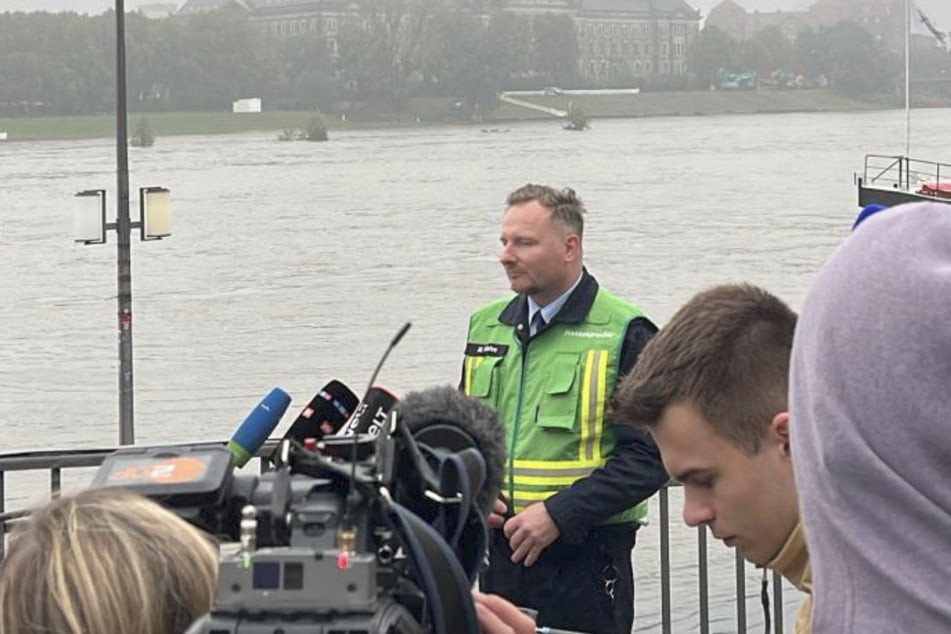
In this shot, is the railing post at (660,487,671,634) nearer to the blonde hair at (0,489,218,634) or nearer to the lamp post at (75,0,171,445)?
the blonde hair at (0,489,218,634)

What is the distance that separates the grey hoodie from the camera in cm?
116

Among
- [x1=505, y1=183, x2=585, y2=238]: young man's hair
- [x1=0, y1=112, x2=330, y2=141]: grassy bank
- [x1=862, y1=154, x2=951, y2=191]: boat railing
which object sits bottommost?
[x1=862, y1=154, x2=951, y2=191]: boat railing

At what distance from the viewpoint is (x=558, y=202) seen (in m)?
4.25

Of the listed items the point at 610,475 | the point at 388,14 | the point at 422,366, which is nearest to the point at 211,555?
the point at 610,475

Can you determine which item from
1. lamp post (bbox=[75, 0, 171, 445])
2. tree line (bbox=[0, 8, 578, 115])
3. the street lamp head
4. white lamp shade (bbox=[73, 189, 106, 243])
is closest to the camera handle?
lamp post (bbox=[75, 0, 171, 445])

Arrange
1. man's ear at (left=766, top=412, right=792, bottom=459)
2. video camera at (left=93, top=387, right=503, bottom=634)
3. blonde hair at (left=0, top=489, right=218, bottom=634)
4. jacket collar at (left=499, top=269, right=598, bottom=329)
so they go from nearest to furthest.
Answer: video camera at (left=93, top=387, right=503, bottom=634) → blonde hair at (left=0, top=489, right=218, bottom=634) → man's ear at (left=766, top=412, right=792, bottom=459) → jacket collar at (left=499, top=269, right=598, bottom=329)

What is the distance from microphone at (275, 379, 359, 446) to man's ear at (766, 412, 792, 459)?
0.44 m

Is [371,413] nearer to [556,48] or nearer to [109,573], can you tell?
[109,573]

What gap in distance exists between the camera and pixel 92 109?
62250mm

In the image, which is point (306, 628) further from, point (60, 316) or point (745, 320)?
point (60, 316)

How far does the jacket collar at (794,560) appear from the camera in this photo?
1706mm

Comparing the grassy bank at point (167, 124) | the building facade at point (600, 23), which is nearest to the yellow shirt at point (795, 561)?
the grassy bank at point (167, 124)

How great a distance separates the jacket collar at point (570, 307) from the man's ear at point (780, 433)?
88.3 inches

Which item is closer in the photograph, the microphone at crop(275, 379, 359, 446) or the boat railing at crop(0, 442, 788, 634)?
the microphone at crop(275, 379, 359, 446)
